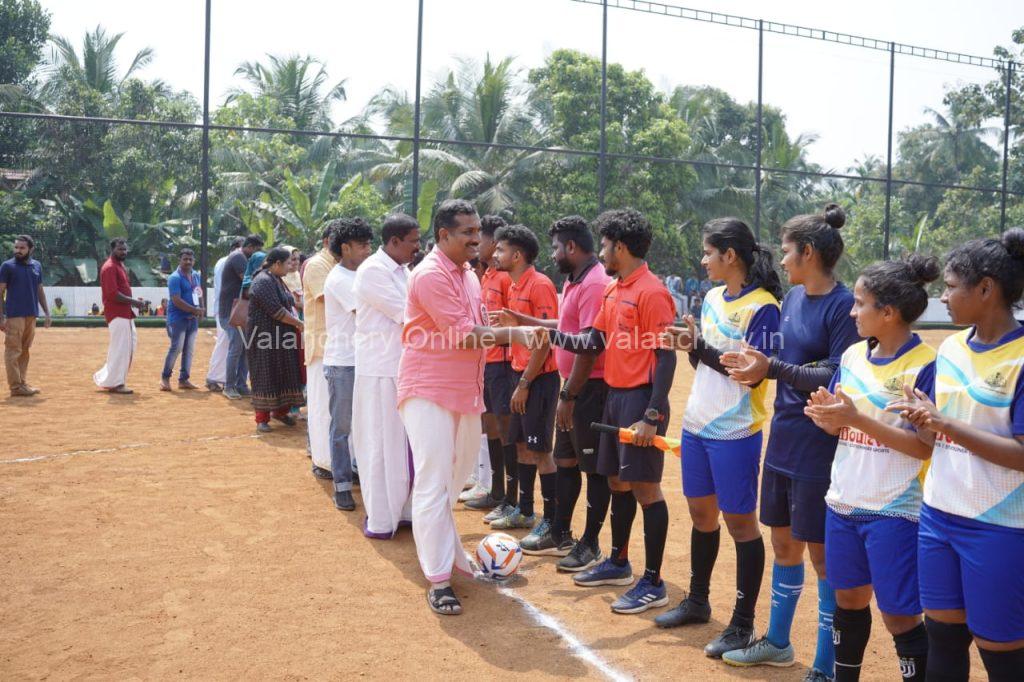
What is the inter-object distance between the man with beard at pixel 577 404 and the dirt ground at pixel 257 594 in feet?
0.97

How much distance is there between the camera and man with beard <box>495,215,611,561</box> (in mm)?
5422

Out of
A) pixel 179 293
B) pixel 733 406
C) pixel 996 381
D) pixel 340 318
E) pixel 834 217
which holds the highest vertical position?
pixel 834 217

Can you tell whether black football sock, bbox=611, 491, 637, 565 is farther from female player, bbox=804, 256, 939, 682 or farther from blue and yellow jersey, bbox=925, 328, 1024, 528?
blue and yellow jersey, bbox=925, 328, 1024, 528

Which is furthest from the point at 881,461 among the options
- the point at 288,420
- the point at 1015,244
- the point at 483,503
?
the point at 288,420

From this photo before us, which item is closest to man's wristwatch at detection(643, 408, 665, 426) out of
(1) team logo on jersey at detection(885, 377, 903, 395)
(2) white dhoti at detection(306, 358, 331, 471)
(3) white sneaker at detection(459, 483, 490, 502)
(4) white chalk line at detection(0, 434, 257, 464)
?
(1) team logo on jersey at detection(885, 377, 903, 395)

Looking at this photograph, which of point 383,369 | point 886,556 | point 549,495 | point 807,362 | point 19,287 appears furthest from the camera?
point 19,287

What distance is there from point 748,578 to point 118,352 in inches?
384

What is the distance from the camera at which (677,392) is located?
44.7ft

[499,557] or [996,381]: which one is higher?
[996,381]

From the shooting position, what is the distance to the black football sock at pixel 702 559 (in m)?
4.67

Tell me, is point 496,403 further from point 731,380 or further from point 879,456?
point 879,456

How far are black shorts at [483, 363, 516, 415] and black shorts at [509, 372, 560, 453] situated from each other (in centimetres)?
68

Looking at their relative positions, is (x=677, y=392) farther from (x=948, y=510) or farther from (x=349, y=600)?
(x=948, y=510)

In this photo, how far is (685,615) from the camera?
474 centimetres
